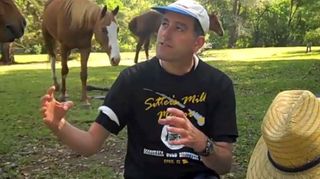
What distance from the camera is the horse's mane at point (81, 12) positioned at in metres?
8.83

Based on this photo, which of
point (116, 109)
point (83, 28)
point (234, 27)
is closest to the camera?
point (116, 109)

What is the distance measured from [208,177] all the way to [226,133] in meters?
0.25

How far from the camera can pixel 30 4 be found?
22422 mm

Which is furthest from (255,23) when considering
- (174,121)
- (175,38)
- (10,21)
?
(174,121)

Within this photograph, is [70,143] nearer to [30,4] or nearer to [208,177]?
[208,177]

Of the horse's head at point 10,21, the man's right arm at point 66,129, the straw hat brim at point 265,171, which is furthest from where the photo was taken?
the horse's head at point 10,21

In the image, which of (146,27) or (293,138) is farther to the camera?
(146,27)

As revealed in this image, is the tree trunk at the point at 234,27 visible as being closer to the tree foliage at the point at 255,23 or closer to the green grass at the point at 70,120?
the tree foliage at the point at 255,23

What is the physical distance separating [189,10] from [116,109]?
65cm

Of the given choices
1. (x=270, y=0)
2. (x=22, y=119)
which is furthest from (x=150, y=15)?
(x=270, y=0)

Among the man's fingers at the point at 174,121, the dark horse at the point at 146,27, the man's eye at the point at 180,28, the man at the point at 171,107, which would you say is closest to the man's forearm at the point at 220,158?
the man at the point at 171,107

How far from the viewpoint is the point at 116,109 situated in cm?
304

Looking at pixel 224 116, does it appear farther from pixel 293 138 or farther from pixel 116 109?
pixel 293 138

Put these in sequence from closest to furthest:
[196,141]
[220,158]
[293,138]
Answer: [293,138], [196,141], [220,158]
